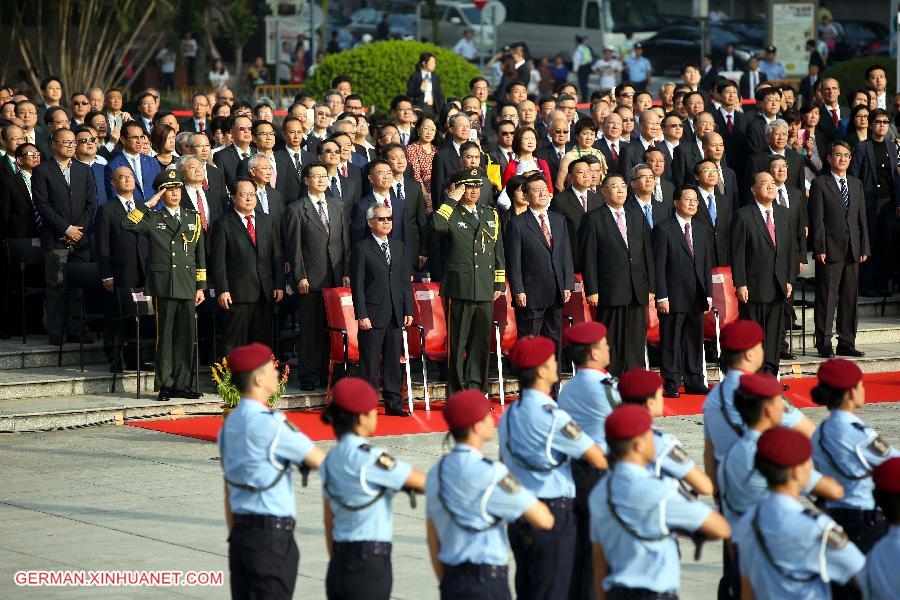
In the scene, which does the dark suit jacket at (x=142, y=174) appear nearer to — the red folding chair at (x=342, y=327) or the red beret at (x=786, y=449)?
the red folding chair at (x=342, y=327)

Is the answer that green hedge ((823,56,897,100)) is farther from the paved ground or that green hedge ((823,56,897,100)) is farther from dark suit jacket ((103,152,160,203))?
dark suit jacket ((103,152,160,203))

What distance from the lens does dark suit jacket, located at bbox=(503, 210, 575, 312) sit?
1562 centimetres

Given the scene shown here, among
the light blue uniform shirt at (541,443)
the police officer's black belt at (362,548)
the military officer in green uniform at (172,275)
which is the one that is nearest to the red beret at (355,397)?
the police officer's black belt at (362,548)

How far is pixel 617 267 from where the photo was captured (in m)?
15.9

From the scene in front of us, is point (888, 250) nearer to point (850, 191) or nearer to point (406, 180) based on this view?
point (850, 191)

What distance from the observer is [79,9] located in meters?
35.0

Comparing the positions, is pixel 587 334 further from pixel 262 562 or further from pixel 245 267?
pixel 245 267

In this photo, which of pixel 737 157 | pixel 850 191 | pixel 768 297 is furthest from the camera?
pixel 737 157

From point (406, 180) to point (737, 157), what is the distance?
4456mm

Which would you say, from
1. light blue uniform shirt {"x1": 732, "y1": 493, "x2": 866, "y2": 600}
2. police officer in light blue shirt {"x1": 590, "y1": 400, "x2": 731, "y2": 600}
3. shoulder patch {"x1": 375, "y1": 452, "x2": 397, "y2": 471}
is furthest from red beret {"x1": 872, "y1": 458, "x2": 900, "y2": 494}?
shoulder patch {"x1": 375, "y1": 452, "x2": 397, "y2": 471}

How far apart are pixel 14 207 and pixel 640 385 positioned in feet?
34.9

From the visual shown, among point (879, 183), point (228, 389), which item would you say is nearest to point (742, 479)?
point (228, 389)

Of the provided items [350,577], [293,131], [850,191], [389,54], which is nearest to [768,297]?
[850,191]

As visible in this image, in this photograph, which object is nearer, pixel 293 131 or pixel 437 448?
pixel 437 448
